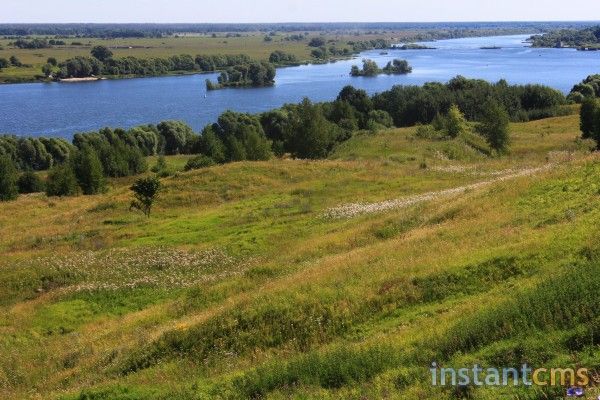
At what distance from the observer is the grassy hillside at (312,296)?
1001 cm

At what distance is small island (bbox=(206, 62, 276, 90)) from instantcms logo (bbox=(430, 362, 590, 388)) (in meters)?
184

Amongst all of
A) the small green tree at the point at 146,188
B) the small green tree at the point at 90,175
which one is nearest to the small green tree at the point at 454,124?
the small green tree at the point at 90,175

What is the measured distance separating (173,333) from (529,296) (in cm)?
848

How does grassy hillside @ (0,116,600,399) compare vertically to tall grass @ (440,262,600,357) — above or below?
below

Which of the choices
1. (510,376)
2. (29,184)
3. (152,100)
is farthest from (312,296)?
(152,100)

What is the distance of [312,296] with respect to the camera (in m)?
15.0

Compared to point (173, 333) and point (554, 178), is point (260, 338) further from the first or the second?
point (554, 178)

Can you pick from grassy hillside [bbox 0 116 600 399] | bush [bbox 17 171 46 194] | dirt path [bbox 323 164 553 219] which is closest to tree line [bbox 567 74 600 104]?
grassy hillside [bbox 0 116 600 399]

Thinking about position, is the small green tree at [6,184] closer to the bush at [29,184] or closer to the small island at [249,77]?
the bush at [29,184]

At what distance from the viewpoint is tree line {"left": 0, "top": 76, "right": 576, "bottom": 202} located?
7331 centimetres

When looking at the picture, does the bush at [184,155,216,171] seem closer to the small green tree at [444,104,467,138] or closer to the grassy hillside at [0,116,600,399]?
the small green tree at [444,104,467,138]

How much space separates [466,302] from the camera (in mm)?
12586

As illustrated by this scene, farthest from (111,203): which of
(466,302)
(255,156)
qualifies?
→ (466,302)

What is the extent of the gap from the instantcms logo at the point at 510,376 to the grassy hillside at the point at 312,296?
0.23 metres
